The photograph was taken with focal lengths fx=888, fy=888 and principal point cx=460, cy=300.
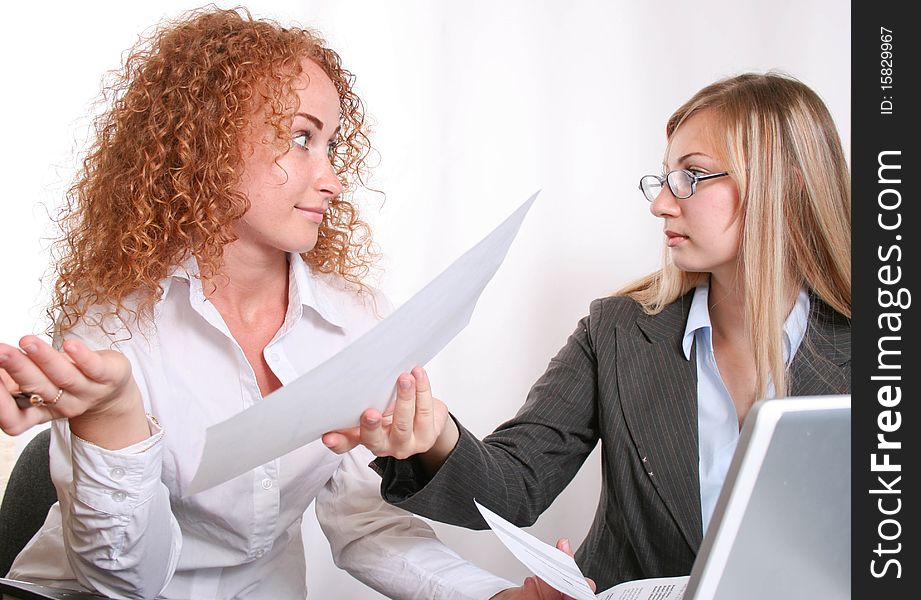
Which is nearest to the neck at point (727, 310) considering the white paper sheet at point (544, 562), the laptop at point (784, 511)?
the white paper sheet at point (544, 562)

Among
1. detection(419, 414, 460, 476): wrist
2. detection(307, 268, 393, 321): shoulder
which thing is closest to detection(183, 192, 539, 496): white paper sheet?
detection(419, 414, 460, 476): wrist

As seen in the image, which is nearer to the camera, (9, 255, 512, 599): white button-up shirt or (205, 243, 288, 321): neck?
(9, 255, 512, 599): white button-up shirt

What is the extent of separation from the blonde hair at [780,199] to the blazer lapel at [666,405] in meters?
0.14

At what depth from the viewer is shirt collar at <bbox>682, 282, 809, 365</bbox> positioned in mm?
1627

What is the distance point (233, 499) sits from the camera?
147 cm

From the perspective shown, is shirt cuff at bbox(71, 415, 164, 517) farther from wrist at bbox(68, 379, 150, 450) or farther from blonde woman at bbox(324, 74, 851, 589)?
blonde woman at bbox(324, 74, 851, 589)

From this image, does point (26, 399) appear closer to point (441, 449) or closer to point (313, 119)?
point (441, 449)

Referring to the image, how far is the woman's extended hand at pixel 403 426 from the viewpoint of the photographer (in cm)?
110

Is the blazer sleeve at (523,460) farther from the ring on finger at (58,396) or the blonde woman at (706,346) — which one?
the ring on finger at (58,396)

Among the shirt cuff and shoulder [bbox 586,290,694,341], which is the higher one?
shoulder [bbox 586,290,694,341]

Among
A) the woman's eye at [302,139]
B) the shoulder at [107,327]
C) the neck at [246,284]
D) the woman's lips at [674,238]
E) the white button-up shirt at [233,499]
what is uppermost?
the woman's eye at [302,139]

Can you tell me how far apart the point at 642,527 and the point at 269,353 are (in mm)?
738

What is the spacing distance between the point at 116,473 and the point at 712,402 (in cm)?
104

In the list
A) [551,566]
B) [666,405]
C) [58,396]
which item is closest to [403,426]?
[551,566]
